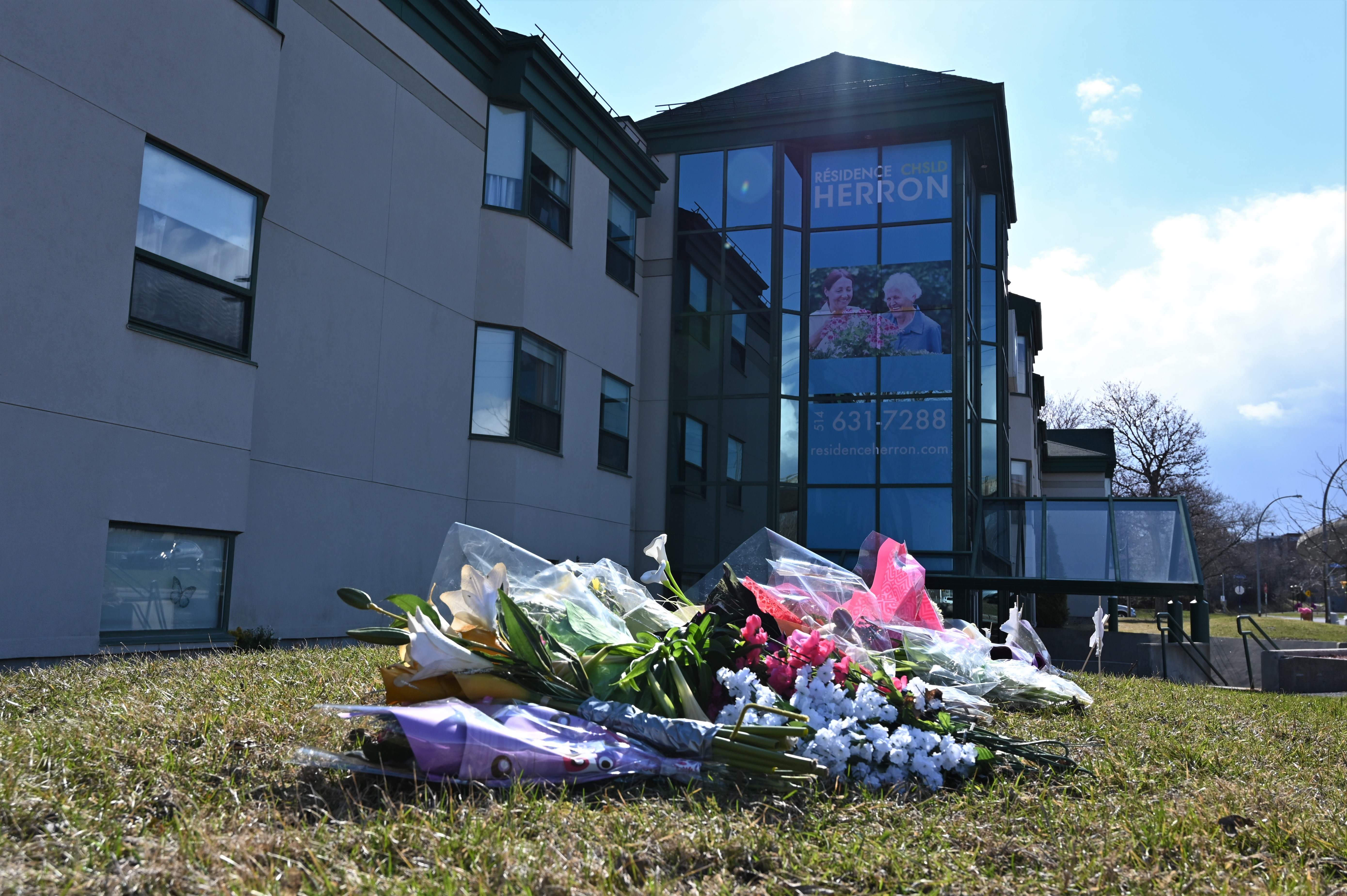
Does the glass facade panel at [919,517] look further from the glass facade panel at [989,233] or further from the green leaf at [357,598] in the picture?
the green leaf at [357,598]

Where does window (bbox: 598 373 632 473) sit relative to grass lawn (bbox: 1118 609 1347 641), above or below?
above

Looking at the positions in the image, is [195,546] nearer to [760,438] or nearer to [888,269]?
[760,438]

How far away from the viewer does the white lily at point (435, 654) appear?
3436 millimetres

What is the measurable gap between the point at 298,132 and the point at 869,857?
9.92 m

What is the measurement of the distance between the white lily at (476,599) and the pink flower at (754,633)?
3.18ft

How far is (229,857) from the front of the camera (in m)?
2.22

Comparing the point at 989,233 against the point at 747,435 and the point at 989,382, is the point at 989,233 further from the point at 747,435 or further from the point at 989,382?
the point at 747,435

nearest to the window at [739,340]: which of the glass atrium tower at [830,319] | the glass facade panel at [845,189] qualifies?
the glass atrium tower at [830,319]

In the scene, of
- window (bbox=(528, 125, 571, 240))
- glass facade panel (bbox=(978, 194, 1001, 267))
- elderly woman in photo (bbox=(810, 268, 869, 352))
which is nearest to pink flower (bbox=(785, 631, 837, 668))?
window (bbox=(528, 125, 571, 240))

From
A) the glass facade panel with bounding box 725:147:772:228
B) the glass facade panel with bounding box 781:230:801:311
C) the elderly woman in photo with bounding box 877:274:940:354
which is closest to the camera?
the elderly woman in photo with bounding box 877:274:940:354

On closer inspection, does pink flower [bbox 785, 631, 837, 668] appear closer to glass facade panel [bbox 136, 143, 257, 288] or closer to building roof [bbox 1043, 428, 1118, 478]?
glass facade panel [bbox 136, 143, 257, 288]

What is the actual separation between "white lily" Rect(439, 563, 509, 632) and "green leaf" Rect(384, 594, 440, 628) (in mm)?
65

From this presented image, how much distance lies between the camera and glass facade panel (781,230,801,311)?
58.4 ft

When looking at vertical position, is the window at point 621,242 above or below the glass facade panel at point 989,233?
below
